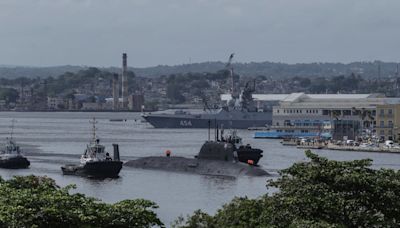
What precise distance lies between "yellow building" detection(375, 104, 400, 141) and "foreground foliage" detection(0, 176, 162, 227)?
94479 mm

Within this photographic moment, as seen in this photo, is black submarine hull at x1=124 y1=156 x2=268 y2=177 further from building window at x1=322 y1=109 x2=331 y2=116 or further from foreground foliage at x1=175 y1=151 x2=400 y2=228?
building window at x1=322 y1=109 x2=331 y2=116

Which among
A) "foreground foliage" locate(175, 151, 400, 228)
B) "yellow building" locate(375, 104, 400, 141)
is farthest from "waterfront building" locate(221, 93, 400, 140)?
"foreground foliage" locate(175, 151, 400, 228)

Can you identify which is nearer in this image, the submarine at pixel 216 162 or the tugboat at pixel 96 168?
the tugboat at pixel 96 168

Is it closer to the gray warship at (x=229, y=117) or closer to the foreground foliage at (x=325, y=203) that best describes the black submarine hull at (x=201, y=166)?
the foreground foliage at (x=325, y=203)

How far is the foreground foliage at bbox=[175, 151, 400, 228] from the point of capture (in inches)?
909

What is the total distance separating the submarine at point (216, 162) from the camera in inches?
2581

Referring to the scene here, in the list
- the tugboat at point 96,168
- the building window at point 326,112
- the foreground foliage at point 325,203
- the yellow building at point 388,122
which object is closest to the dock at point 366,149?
the yellow building at point 388,122

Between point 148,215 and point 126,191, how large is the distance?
32818mm

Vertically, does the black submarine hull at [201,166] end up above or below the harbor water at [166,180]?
above

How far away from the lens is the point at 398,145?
10494 cm

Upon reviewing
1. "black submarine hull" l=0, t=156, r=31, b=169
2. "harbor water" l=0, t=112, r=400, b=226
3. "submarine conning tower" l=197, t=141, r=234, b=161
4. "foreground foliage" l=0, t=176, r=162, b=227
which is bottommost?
"harbor water" l=0, t=112, r=400, b=226

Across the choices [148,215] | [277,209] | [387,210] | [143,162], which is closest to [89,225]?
[148,215]

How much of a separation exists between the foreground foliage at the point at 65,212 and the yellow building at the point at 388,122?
3720 inches

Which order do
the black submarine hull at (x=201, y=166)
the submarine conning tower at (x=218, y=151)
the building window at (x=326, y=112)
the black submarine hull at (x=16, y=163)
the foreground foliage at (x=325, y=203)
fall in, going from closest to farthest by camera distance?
the foreground foliage at (x=325, y=203), the black submarine hull at (x=201, y=166), the submarine conning tower at (x=218, y=151), the black submarine hull at (x=16, y=163), the building window at (x=326, y=112)
